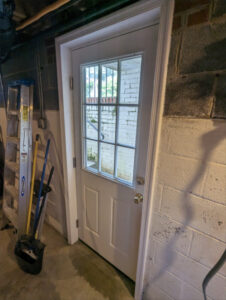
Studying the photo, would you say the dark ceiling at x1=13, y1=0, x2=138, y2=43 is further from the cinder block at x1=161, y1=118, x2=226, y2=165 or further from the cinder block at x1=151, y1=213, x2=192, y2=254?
the cinder block at x1=151, y1=213, x2=192, y2=254

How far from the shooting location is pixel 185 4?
68 cm

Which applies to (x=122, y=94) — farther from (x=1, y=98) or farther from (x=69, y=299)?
(x=1, y=98)

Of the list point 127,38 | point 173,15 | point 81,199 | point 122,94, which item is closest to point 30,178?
point 81,199

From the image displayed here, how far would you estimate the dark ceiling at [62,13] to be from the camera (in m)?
0.88

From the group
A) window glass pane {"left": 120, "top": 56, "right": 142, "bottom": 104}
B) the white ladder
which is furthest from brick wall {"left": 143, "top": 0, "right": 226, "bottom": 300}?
the white ladder

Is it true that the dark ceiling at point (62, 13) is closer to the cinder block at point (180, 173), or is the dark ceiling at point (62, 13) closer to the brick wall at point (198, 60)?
the brick wall at point (198, 60)

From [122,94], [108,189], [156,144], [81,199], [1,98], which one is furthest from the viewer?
[1,98]

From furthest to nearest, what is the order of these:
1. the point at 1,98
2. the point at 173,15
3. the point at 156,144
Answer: the point at 1,98 → the point at 156,144 → the point at 173,15

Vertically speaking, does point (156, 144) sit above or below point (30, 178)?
above

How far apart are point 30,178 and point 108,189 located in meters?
0.79

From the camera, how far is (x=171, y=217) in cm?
91

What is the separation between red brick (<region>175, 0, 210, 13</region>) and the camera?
2.11 feet

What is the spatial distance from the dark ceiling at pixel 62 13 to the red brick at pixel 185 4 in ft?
0.84

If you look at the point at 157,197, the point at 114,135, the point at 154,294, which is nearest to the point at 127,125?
the point at 114,135
